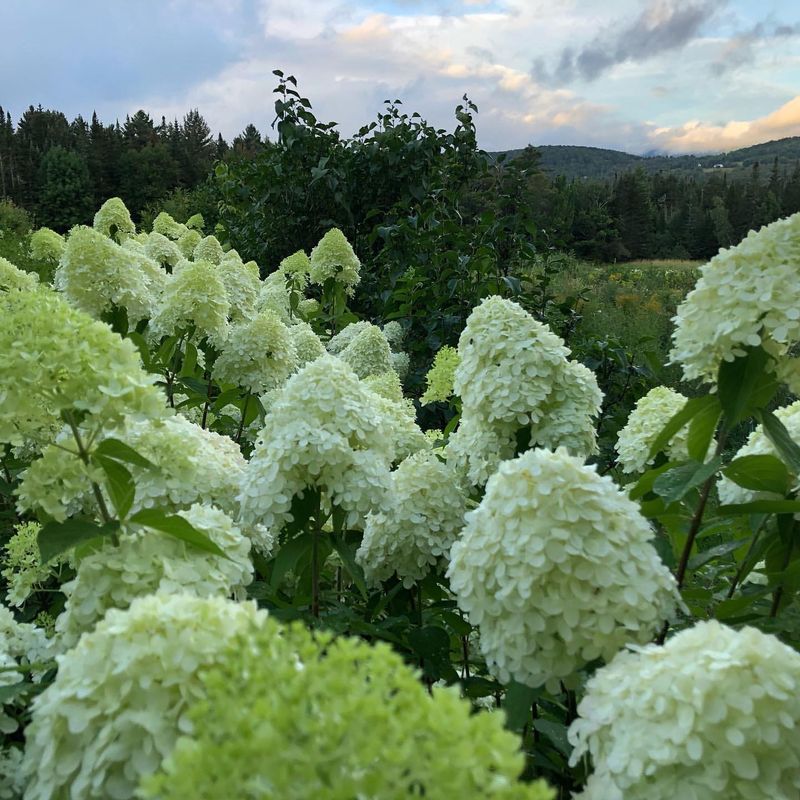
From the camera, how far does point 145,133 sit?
117 feet

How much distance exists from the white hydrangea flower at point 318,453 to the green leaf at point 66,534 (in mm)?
414

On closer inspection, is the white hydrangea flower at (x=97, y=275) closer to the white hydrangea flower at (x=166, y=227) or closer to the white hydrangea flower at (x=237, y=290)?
the white hydrangea flower at (x=237, y=290)

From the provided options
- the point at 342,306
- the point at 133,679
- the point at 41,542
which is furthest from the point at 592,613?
the point at 342,306

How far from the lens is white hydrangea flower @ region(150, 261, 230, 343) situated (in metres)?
3.03

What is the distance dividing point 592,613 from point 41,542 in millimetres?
947

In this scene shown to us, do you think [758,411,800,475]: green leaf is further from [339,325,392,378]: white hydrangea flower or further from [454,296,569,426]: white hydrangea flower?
[339,325,392,378]: white hydrangea flower

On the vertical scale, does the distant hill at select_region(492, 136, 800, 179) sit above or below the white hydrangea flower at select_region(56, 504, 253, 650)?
above

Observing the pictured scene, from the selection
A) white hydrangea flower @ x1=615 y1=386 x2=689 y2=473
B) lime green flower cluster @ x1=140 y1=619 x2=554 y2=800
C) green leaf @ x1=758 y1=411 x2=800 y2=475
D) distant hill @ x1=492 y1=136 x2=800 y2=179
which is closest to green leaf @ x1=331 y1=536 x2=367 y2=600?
white hydrangea flower @ x1=615 y1=386 x2=689 y2=473

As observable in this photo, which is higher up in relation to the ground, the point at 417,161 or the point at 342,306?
the point at 417,161

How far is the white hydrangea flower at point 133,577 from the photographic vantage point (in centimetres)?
125

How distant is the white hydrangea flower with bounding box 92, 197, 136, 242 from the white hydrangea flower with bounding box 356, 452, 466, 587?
4.24 meters

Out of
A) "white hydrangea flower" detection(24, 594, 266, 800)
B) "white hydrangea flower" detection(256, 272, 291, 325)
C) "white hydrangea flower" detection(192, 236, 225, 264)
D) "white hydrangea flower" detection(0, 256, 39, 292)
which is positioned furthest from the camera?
"white hydrangea flower" detection(192, 236, 225, 264)

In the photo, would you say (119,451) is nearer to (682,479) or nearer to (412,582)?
(412,582)

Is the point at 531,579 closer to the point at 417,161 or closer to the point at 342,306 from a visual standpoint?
the point at 342,306
